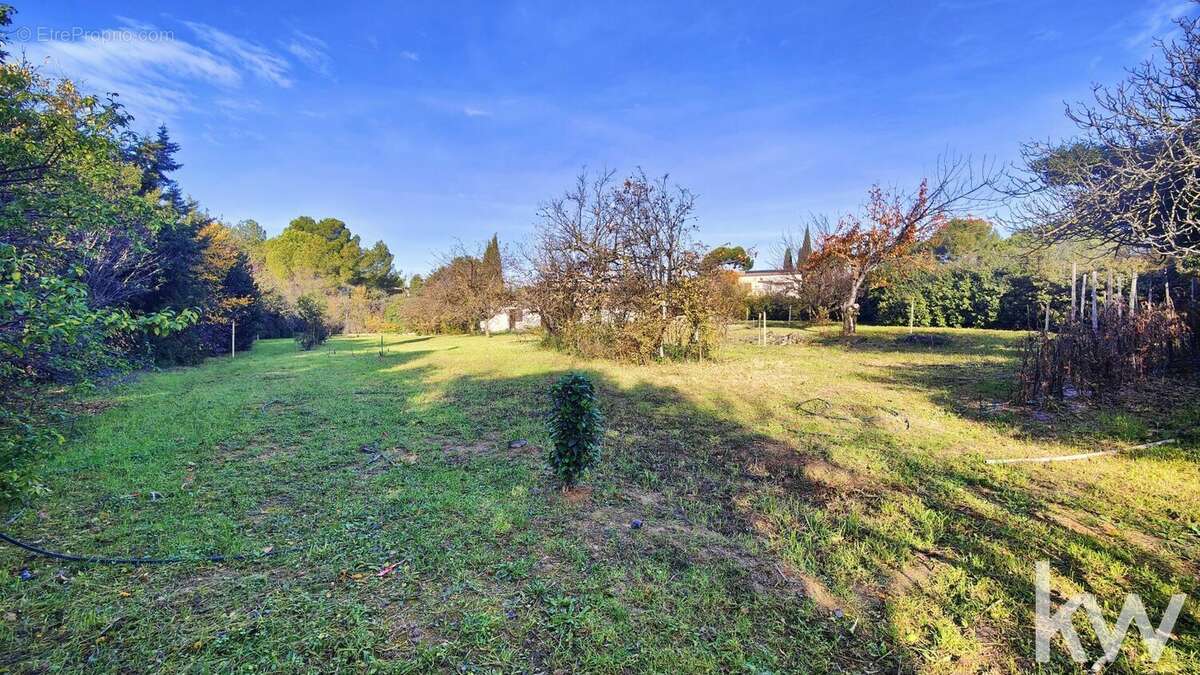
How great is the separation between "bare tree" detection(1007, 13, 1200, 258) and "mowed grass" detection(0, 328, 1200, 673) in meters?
2.09

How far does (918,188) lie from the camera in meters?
14.0

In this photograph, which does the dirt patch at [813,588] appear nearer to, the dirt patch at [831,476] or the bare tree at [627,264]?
the dirt patch at [831,476]

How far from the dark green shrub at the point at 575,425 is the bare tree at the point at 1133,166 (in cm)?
537

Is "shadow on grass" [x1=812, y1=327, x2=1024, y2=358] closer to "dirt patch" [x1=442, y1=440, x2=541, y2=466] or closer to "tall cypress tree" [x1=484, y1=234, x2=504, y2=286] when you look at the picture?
"dirt patch" [x1=442, y1=440, x2=541, y2=466]

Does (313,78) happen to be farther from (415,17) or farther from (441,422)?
(441,422)

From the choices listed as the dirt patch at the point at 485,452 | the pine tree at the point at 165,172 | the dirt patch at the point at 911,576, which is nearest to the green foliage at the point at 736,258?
the dirt patch at the point at 485,452

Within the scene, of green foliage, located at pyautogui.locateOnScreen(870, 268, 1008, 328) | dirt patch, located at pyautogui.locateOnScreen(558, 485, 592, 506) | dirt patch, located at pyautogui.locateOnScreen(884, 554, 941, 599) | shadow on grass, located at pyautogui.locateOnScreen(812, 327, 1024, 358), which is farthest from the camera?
green foliage, located at pyautogui.locateOnScreen(870, 268, 1008, 328)

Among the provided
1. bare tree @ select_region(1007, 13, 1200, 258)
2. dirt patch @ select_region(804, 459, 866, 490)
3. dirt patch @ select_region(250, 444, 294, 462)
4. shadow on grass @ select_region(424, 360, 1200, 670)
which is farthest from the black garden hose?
bare tree @ select_region(1007, 13, 1200, 258)

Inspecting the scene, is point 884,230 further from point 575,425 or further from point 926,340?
point 575,425

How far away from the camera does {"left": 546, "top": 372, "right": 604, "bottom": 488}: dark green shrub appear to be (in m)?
3.45

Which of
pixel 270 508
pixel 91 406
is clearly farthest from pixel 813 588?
pixel 91 406

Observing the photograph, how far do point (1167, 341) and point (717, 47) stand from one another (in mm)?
8778

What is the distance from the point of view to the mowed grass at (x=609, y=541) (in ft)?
6.30

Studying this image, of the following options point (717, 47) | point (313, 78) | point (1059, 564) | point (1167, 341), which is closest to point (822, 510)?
point (1059, 564)
